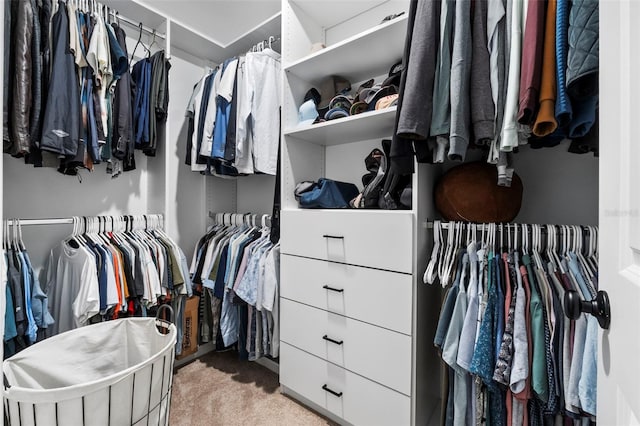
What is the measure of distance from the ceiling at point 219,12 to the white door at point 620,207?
2015mm

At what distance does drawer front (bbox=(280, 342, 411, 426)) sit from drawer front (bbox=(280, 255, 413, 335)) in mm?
278

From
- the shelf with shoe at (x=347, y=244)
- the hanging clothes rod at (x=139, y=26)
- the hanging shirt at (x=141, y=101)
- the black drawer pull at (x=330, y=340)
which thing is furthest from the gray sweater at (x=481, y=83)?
the hanging clothes rod at (x=139, y=26)

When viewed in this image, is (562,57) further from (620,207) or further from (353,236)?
(353,236)

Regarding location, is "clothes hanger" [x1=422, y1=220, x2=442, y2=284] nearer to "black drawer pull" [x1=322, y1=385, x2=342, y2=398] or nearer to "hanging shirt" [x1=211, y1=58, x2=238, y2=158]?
"black drawer pull" [x1=322, y1=385, x2=342, y2=398]

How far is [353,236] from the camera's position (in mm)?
1380

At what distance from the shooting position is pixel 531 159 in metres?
1.33

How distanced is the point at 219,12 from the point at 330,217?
5.47ft

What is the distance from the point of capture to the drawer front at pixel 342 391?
4.23 ft

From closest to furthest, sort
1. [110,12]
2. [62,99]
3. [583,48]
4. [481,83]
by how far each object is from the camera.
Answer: [583,48] → [481,83] → [62,99] → [110,12]

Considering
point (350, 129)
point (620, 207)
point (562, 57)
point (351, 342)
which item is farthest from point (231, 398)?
point (562, 57)

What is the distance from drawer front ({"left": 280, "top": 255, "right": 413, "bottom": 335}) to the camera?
126 centimetres

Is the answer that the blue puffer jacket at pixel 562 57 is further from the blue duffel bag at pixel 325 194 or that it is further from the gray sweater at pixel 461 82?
the blue duffel bag at pixel 325 194

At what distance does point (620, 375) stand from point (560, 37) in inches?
33.2

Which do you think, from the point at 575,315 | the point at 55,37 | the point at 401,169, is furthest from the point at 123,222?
the point at 575,315
